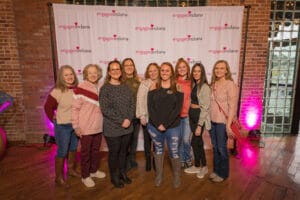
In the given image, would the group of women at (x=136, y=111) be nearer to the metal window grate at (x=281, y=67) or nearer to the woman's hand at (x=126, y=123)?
the woman's hand at (x=126, y=123)

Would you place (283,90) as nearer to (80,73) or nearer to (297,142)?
(297,142)

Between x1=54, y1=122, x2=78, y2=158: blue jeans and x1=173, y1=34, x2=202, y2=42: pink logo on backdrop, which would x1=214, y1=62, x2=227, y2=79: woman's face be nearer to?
x1=173, y1=34, x2=202, y2=42: pink logo on backdrop

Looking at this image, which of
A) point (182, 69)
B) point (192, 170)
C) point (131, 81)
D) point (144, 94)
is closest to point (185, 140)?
point (192, 170)

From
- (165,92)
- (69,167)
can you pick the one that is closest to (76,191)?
(69,167)

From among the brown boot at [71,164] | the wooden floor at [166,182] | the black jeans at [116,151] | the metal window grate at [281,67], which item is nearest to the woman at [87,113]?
the black jeans at [116,151]

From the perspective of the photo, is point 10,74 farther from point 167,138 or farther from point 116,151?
point 167,138

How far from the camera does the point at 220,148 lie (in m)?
2.99

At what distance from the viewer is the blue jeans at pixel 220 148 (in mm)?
2945

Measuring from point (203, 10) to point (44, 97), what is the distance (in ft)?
10.2

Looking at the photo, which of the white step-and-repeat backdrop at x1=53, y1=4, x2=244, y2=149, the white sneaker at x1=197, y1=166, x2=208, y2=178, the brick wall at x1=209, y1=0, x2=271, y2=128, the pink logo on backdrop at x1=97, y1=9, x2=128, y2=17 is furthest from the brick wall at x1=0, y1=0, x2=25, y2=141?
the brick wall at x1=209, y1=0, x2=271, y2=128

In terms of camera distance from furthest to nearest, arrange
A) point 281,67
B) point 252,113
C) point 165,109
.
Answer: point 281,67
point 252,113
point 165,109

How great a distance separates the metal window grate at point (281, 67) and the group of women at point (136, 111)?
7.68 feet

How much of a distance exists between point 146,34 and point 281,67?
279cm

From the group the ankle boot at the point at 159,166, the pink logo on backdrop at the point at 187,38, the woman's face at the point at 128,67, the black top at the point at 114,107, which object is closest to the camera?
the black top at the point at 114,107
